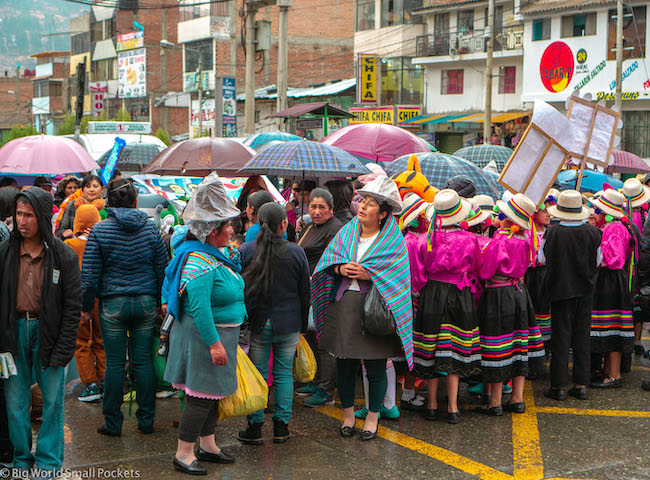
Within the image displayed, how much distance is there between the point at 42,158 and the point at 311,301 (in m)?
3.95

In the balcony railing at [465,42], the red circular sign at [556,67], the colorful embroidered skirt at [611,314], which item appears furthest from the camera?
the balcony railing at [465,42]

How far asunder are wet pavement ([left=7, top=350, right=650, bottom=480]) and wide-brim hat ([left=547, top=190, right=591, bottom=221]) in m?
1.64

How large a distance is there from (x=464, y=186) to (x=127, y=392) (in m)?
3.66

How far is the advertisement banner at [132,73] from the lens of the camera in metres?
57.2

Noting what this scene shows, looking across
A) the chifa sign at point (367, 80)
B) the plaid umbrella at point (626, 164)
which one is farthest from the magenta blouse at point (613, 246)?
the chifa sign at point (367, 80)

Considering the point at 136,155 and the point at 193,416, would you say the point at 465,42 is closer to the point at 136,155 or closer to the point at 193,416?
the point at 136,155

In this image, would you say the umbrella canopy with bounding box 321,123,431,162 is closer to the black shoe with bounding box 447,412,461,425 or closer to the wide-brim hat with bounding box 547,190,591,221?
the wide-brim hat with bounding box 547,190,591,221

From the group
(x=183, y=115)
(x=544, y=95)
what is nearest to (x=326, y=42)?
(x=183, y=115)

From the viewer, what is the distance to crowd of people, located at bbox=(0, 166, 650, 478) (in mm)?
4711

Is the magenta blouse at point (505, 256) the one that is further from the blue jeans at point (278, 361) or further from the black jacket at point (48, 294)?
the black jacket at point (48, 294)

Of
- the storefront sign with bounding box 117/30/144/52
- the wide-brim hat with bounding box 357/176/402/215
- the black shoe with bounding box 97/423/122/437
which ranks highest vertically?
the storefront sign with bounding box 117/30/144/52

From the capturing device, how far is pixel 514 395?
6461mm

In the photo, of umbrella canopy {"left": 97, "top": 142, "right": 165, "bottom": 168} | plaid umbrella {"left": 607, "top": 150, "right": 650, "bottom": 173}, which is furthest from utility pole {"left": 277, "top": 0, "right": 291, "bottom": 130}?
plaid umbrella {"left": 607, "top": 150, "right": 650, "bottom": 173}

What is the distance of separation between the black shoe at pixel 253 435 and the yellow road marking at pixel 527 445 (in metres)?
1.81
